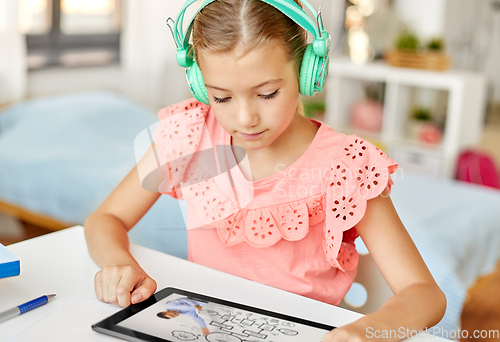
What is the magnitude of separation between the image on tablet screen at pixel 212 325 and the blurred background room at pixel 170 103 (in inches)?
18.4

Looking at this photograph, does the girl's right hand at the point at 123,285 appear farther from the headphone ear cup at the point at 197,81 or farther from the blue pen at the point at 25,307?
the headphone ear cup at the point at 197,81

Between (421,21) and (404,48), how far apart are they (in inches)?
30.0

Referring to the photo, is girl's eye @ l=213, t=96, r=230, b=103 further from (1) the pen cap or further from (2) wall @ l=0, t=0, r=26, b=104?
(2) wall @ l=0, t=0, r=26, b=104

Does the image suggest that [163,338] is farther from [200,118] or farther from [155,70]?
[155,70]

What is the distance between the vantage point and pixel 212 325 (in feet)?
1.86

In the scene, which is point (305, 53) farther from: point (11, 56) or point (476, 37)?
point (476, 37)

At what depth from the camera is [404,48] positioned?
2.87 m

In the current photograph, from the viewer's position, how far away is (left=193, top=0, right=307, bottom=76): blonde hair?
0.66 metres

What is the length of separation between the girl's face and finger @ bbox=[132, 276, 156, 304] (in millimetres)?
220

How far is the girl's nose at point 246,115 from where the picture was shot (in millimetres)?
646

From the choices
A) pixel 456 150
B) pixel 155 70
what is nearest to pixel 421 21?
pixel 456 150

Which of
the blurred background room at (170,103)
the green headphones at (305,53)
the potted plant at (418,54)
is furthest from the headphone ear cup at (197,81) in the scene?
the potted plant at (418,54)

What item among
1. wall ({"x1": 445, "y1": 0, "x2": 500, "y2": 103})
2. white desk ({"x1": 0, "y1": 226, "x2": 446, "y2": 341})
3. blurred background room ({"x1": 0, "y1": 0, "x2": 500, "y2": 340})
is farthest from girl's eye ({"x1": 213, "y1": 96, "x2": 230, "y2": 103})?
wall ({"x1": 445, "y1": 0, "x2": 500, "y2": 103})

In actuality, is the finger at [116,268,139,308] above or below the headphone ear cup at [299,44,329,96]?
below
